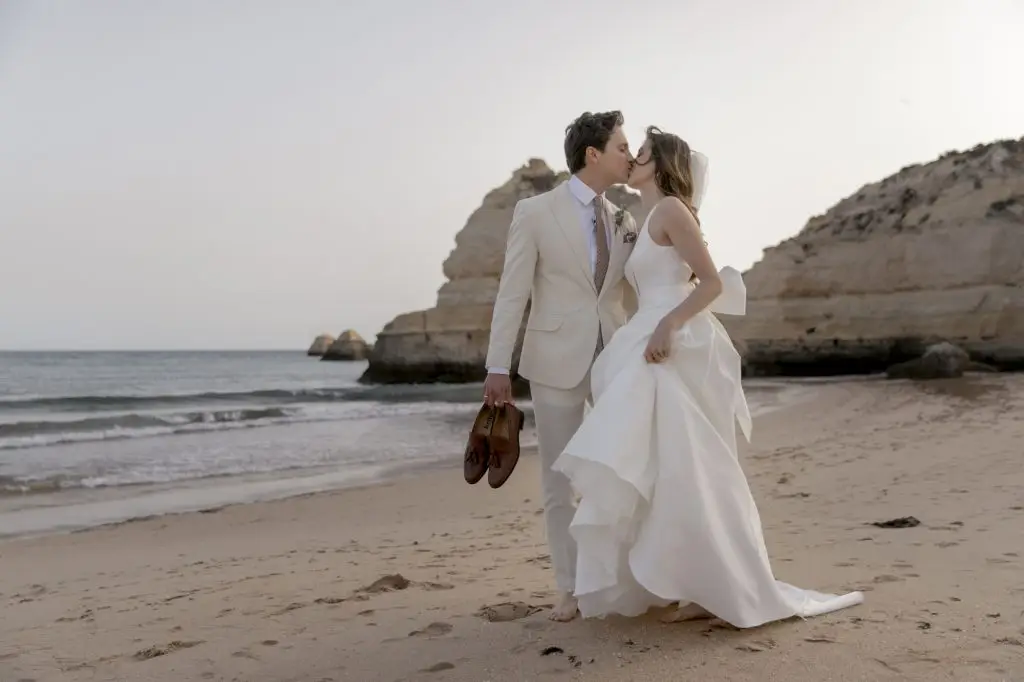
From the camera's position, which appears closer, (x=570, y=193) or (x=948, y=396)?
(x=570, y=193)

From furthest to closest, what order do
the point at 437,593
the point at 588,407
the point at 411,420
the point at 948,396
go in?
the point at 411,420
the point at 948,396
the point at 437,593
the point at 588,407

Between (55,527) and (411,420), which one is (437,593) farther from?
(411,420)

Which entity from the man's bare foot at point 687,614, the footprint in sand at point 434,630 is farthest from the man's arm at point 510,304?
the man's bare foot at point 687,614

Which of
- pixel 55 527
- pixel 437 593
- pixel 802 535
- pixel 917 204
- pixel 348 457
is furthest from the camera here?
pixel 917 204

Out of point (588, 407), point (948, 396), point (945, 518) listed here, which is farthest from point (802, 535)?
point (948, 396)

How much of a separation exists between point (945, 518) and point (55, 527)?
22.8 feet

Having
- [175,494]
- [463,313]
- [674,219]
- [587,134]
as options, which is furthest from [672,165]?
[463,313]

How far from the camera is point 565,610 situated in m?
3.27

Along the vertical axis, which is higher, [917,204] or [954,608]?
[917,204]

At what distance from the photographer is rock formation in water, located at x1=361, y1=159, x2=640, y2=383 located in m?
33.8

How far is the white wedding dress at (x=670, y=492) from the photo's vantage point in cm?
286

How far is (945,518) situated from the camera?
4906mm

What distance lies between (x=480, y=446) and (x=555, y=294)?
0.71m

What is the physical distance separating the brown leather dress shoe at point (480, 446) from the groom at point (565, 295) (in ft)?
0.24
